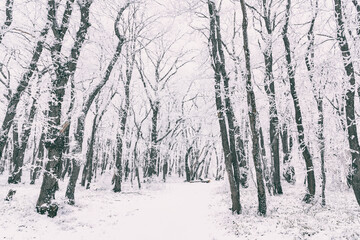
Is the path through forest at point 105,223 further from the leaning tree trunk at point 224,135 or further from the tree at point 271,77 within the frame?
the tree at point 271,77

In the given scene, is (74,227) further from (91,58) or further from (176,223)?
(91,58)

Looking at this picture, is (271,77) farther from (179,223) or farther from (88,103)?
(88,103)

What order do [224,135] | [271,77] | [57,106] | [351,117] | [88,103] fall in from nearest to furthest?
1. [351,117]
2. [57,106]
3. [224,135]
4. [88,103]
5. [271,77]

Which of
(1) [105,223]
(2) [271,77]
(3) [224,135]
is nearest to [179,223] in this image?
(1) [105,223]

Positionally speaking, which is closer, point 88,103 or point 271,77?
point 88,103

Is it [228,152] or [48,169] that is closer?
[48,169]

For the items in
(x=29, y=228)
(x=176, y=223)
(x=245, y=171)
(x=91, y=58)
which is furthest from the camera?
(x=91, y=58)

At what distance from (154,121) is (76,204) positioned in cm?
1147

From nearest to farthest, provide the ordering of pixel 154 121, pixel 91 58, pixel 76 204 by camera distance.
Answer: pixel 76 204
pixel 91 58
pixel 154 121

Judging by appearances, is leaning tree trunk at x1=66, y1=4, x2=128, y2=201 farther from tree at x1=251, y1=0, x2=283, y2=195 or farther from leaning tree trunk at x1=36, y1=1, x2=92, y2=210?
tree at x1=251, y1=0, x2=283, y2=195

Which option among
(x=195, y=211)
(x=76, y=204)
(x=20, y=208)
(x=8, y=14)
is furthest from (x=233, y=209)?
(x=8, y=14)

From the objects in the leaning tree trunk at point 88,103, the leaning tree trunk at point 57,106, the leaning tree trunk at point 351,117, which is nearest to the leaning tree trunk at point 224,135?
the leaning tree trunk at point 351,117

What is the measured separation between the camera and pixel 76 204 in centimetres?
1141

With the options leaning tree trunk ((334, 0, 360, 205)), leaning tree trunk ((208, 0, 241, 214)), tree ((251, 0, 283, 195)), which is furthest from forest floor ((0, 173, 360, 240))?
tree ((251, 0, 283, 195))
